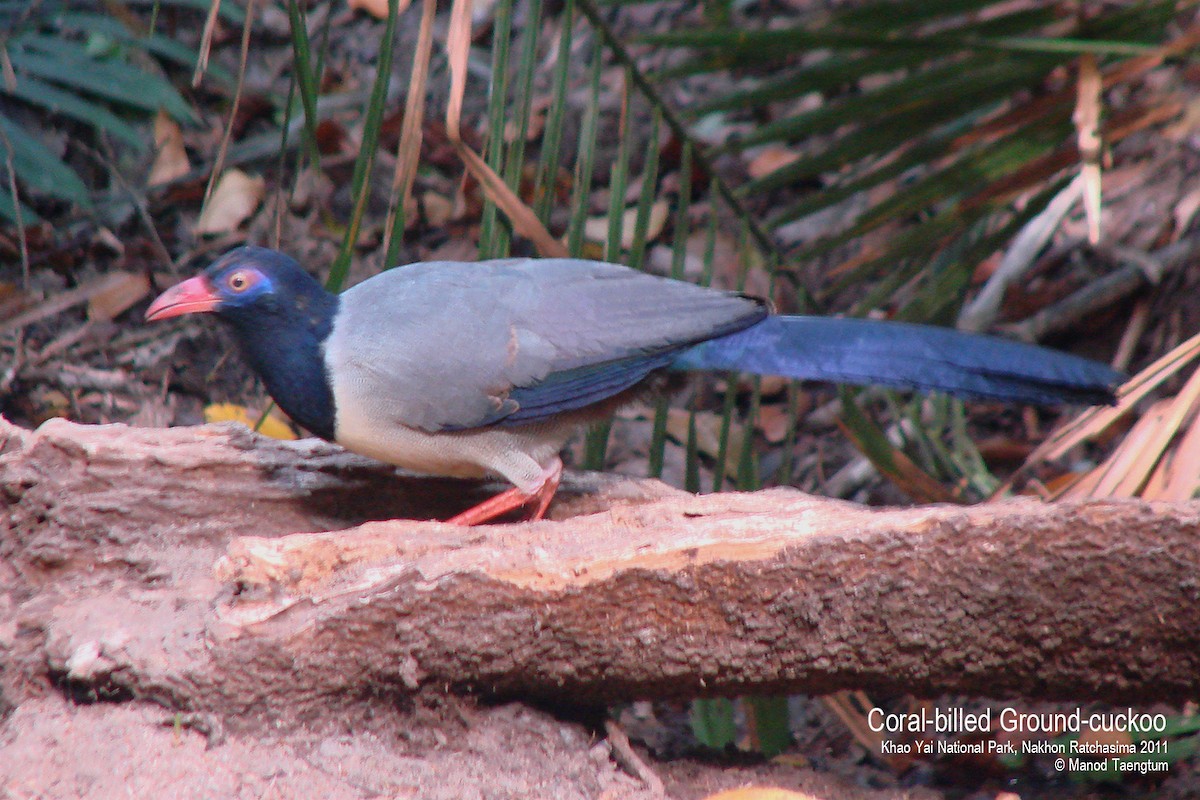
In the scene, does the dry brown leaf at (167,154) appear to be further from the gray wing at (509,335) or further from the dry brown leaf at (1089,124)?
the dry brown leaf at (1089,124)

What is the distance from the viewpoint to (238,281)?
9.57 ft

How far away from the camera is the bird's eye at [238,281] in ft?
9.55

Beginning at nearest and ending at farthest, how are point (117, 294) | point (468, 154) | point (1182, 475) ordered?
1. point (1182, 475)
2. point (468, 154)
3. point (117, 294)

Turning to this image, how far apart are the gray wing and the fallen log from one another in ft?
1.93

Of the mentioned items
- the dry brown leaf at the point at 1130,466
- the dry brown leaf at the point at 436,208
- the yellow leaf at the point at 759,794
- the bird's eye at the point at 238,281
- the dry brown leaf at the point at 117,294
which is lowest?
the yellow leaf at the point at 759,794

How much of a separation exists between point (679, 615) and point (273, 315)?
4.60 ft

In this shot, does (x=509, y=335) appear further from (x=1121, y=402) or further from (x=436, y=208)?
(x=436, y=208)

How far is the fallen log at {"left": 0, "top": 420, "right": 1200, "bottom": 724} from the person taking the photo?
2.10 metres

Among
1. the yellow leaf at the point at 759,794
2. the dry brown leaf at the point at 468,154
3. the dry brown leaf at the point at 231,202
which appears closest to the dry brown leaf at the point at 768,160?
the dry brown leaf at the point at 231,202

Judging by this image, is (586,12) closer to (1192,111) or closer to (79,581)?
(1192,111)

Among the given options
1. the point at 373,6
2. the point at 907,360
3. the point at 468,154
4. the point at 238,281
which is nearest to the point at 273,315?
the point at 238,281

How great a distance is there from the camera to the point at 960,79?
3.28 meters

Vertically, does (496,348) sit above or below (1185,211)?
below

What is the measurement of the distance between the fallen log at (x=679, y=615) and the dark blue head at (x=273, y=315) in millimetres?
669
